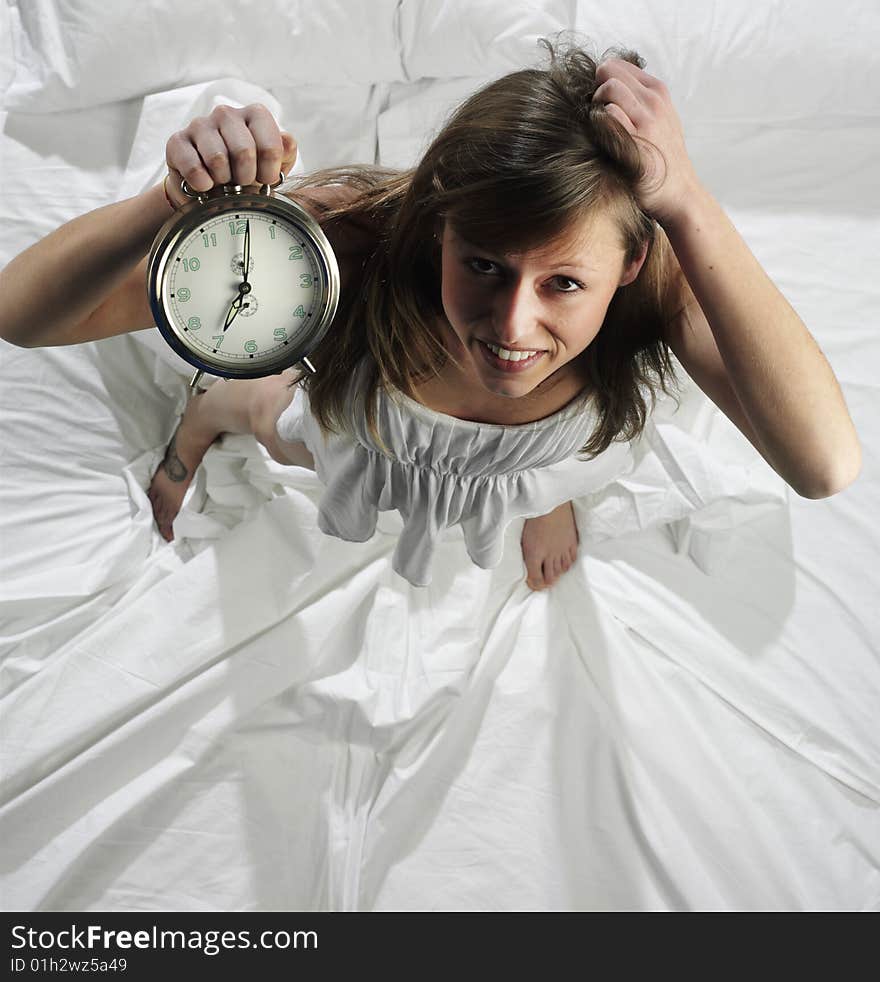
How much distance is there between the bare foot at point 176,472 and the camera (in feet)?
4.67

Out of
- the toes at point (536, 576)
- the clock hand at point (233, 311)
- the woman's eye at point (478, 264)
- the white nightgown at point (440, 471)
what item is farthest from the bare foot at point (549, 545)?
the clock hand at point (233, 311)

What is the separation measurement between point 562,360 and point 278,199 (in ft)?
1.01

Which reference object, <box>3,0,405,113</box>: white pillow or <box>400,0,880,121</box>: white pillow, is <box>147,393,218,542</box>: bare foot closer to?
<box>3,0,405,113</box>: white pillow

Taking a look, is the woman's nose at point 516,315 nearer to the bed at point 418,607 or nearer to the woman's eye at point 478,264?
the woman's eye at point 478,264

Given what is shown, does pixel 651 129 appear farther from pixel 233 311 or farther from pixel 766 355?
pixel 233 311

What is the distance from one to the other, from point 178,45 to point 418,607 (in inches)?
37.7

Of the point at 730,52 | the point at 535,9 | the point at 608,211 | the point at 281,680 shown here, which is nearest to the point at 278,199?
the point at 608,211

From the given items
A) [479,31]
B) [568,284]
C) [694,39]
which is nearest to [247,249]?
[568,284]

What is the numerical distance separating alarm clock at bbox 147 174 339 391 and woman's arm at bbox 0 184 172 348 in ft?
0.28

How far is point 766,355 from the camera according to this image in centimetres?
80

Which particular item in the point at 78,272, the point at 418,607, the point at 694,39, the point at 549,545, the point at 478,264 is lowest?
the point at 418,607
